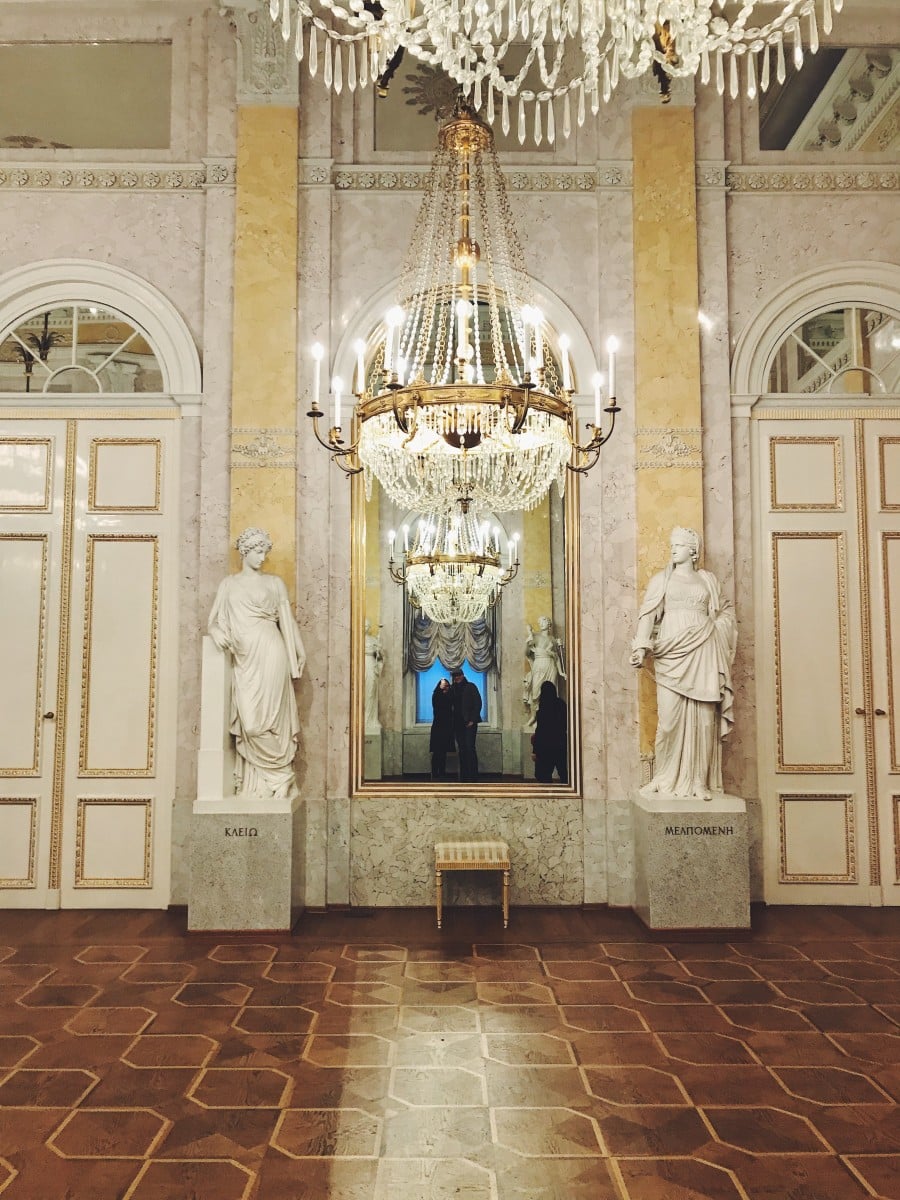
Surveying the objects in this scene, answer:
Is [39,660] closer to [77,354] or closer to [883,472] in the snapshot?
[77,354]

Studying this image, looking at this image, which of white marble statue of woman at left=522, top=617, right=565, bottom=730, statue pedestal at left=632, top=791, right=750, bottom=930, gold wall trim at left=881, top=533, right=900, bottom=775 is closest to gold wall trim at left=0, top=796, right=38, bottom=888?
white marble statue of woman at left=522, top=617, right=565, bottom=730

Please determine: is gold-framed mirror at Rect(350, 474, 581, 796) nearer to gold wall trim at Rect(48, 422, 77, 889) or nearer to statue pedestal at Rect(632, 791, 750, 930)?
statue pedestal at Rect(632, 791, 750, 930)

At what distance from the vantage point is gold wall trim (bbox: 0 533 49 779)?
5.56 m

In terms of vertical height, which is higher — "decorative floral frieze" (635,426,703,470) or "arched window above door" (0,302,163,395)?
"arched window above door" (0,302,163,395)

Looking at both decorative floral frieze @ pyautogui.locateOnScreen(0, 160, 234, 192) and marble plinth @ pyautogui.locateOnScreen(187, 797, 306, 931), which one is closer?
marble plinth @ pyautogui.locateOnScreen(187, 797, 306, 931)

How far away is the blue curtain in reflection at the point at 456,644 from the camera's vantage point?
548cm

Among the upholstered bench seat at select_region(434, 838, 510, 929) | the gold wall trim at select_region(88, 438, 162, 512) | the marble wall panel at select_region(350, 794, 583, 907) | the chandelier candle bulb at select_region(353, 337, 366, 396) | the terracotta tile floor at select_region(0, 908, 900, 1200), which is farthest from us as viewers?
the gold wall trim at select_region(88, 438, 162, 512)

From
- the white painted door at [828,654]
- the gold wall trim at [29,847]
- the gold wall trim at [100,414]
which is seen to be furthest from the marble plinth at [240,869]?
the white painted door at [828,654]

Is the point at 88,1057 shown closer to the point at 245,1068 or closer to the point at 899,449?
the point at 245,1068

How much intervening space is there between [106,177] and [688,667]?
15.3ft

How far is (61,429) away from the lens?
18.7ft

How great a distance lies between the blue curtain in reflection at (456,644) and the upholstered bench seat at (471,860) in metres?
1.05

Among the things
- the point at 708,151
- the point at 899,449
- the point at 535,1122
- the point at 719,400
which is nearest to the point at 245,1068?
the point at 535,1122

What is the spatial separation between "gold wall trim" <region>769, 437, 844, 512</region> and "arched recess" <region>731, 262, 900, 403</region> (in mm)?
369
